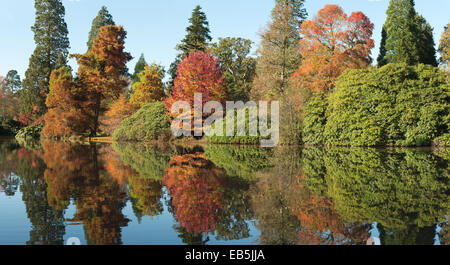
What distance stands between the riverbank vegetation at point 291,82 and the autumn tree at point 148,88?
0.08m

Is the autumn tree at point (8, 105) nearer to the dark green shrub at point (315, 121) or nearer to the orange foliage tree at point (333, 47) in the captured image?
the orange foliage tree at point (333, 47)

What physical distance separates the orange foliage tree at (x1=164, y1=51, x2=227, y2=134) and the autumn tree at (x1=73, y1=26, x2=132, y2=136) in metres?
6.90

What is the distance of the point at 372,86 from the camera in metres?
16.2

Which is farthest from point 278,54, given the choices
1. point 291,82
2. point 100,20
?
point 100,20

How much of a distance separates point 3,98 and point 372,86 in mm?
44606

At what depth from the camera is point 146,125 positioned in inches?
903

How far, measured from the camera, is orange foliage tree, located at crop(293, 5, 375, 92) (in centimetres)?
1953

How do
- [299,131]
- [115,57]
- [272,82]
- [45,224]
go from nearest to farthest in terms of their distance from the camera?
1. [45,224]
2. [299,131]
3. [272,82]
4. [115,57]

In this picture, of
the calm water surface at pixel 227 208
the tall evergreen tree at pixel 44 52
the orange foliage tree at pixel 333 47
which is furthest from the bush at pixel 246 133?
the tall evergreen tree at pixel 44 52

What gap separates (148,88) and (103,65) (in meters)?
3.80

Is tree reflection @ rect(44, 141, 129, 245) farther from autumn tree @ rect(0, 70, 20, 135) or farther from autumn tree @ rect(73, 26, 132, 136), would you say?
autumn tree @ rect(0, 70, 20, 135)

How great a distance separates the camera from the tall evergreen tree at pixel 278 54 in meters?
22.0
